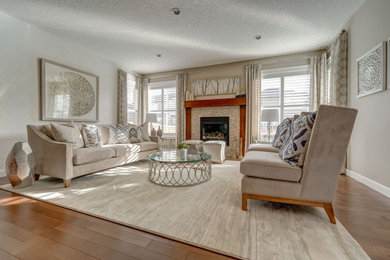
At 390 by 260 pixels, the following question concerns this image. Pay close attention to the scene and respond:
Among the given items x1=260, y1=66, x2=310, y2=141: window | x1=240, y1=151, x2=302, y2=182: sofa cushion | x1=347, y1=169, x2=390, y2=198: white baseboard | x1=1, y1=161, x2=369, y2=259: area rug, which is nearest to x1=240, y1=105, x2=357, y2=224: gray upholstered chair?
x1=240, y1=151, x2=302, y2=182: sofa cushion

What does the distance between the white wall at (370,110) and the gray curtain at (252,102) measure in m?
1.88

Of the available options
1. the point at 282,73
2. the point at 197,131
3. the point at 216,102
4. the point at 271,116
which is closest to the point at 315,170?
the point at 271,116

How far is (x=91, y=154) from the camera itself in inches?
99.0

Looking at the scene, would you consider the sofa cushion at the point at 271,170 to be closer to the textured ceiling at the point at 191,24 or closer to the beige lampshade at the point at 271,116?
the textured ceiling at the point at 191,24

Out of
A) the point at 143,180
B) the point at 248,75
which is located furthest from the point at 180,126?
the point at 143,180

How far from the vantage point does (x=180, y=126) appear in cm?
530

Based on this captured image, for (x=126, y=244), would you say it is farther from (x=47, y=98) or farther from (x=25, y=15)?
(x=25, y=15)

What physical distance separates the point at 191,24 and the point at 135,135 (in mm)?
2476

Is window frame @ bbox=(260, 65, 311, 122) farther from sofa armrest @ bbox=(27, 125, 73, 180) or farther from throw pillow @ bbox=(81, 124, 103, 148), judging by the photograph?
sofa armrest @ bbox=(27, 125, 73, 180)

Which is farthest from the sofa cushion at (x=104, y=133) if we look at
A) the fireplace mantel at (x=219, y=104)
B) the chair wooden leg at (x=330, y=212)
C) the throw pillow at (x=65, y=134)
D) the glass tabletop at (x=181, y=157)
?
the chair wooden leg at (x=330, y=212)

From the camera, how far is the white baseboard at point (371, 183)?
80.7 inches

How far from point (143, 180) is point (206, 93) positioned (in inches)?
131

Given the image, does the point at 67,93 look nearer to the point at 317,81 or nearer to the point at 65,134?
the point at 65,134

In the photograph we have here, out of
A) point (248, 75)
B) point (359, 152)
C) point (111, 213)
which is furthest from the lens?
point (248, 75)
